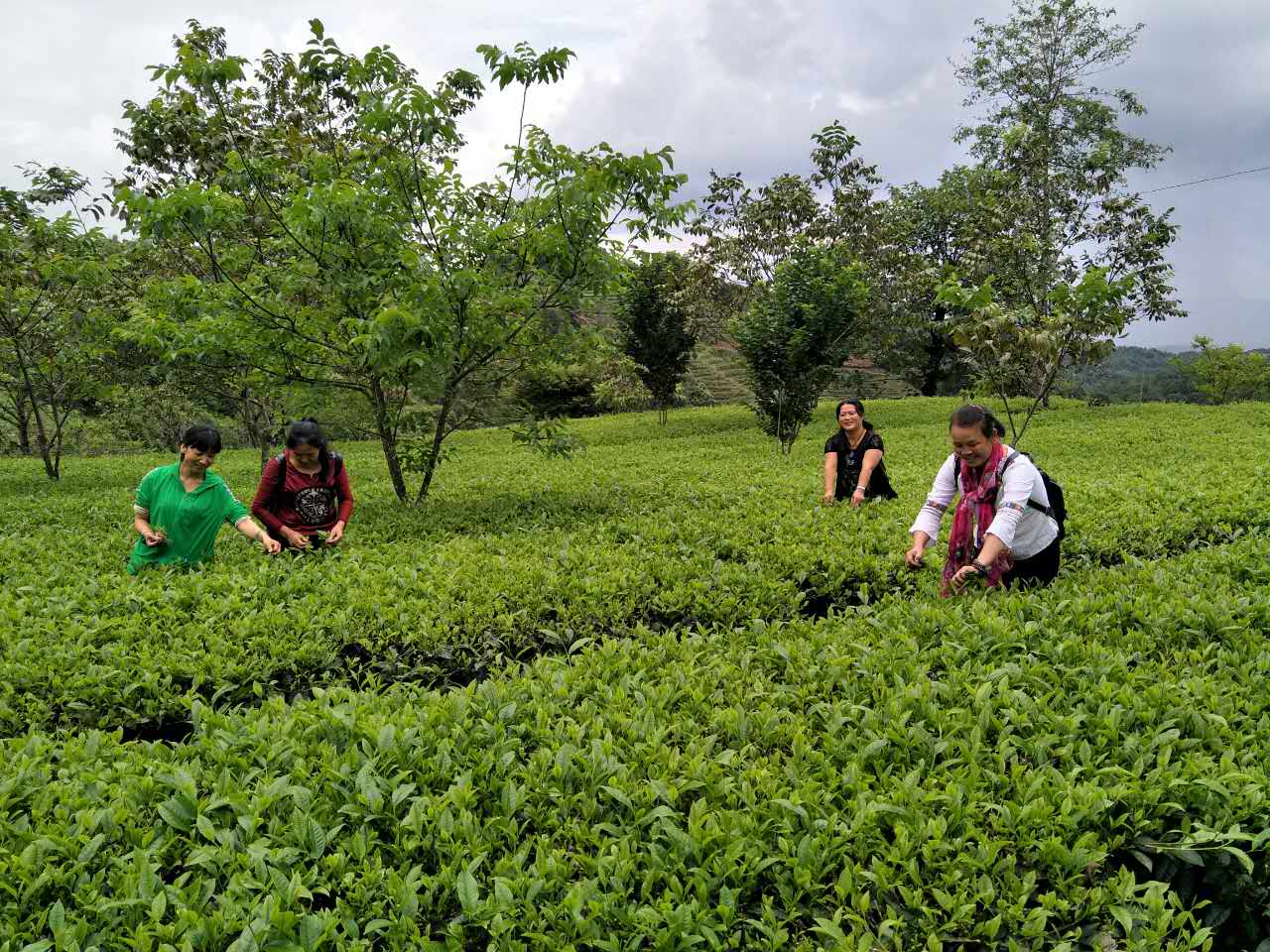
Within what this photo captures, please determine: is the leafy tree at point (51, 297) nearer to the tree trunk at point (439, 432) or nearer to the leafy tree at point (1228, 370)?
the tree trunk at point (439, 432)

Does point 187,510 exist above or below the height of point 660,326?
below

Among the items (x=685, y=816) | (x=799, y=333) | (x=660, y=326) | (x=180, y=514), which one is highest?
(x=660, y=326)

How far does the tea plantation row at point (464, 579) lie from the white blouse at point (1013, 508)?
64 centimetres

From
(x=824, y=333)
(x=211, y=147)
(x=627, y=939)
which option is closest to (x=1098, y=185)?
(x=824, y=333)

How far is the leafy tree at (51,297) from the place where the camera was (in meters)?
10.1

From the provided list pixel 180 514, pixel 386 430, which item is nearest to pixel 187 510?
pixel 180 514

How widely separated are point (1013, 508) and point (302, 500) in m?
4.59

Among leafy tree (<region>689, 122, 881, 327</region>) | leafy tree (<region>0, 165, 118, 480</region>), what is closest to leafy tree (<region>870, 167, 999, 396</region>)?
leafy tree (<region>689, 122, 881, 327</region>)

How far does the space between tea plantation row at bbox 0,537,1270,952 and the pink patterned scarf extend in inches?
36.8

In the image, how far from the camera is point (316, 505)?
5473 millimetres

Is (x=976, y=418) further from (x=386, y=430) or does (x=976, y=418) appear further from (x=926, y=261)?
(x=926, y=261)

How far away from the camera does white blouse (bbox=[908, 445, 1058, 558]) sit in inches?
153

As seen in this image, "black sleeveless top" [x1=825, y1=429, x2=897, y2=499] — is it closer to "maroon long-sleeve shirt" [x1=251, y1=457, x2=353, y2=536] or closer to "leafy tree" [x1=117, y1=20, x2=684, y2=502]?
"leafy tree" [x1=117, y1=20, x2=684, y2=502]

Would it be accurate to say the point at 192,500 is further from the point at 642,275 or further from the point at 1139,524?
the point at 642,275
